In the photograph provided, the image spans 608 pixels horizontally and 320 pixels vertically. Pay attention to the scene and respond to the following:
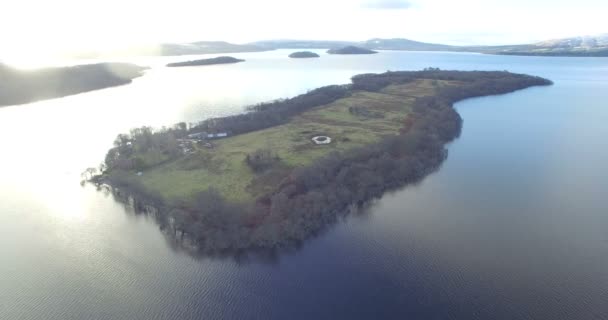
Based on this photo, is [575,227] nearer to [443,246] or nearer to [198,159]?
[443,246]

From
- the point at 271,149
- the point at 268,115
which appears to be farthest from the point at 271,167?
the point at 268,115

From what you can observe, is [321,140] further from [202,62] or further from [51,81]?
[202,62]

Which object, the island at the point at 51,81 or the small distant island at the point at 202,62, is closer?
the island at the point at 51,81

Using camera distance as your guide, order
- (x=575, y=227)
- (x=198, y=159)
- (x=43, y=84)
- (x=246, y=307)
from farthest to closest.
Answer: (x=43, y=84), (x=198, y=159), (x=575, y=227), (x=246, y=307)

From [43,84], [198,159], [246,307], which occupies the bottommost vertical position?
[246,307]

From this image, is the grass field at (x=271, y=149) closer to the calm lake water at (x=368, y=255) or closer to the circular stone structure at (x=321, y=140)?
the circular stone structure at (x=321, y=140)

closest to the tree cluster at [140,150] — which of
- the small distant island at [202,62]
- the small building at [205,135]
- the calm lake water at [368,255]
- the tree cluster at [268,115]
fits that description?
the small building at [205,135]

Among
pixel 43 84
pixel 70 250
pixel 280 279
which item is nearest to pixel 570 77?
pixel 280 279
